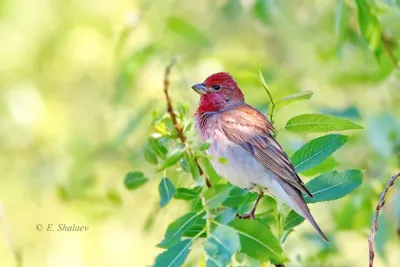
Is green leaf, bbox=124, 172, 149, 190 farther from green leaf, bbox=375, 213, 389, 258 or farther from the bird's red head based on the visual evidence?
green leaf, bbox=375, 213, 389, 258

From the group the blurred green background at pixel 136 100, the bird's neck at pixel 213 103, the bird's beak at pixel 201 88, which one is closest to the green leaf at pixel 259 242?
the blurred green background at pixel 136 100

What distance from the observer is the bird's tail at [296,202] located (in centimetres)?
334

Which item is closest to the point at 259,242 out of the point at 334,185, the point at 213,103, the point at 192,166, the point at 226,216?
the point at 226,216

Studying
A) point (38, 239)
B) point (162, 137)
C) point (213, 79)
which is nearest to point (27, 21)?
point (38, 239)

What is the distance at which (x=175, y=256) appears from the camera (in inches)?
110

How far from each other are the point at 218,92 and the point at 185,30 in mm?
691

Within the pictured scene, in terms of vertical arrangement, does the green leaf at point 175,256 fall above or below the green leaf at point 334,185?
above

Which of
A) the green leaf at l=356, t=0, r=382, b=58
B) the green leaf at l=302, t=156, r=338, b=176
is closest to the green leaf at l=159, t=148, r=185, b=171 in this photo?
the green leaf at l=302, t=156, r=338, b=176

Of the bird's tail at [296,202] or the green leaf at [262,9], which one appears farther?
the green leaf at [262,9]

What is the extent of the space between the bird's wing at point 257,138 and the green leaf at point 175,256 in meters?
0.81

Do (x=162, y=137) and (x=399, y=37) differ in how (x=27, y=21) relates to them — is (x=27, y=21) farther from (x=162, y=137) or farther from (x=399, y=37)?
(x=162, y=137)

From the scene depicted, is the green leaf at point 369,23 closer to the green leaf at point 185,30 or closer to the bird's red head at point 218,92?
the bird's red head at point 218,92

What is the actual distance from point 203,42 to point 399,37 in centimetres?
128

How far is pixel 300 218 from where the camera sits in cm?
331
